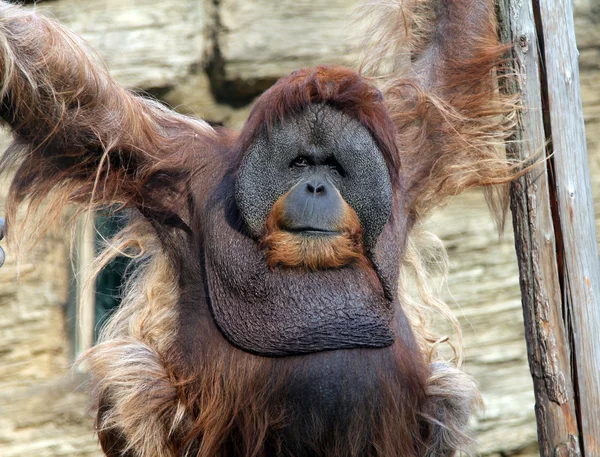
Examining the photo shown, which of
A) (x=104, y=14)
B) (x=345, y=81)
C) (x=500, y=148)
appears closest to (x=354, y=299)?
(x=345, y=81)

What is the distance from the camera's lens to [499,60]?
139 inches

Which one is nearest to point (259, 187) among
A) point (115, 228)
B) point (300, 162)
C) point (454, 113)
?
point (300, 162)

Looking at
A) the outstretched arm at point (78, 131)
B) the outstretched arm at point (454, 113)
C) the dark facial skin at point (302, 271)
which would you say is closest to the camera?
the outstretched arm at point (78, 131)

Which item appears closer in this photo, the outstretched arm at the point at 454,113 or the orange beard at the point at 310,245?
the orange beard at the point at 310,245

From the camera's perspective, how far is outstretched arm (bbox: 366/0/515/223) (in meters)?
3.67

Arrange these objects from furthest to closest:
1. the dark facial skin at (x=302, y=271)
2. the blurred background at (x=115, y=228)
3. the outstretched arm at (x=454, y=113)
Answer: the blurred background at (x=115, y=228), the outstretched arm at (x=454, y=113), the dark facial skin at (x=302, y=271)

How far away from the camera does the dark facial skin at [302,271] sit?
10.4 ft

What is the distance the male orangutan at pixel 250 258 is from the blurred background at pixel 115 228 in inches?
83.0

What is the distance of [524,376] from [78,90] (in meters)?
3.58

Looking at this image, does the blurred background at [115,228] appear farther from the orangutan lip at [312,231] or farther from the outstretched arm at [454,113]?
the orangutan lip at [312,231]

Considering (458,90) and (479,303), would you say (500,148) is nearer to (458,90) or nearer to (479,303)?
(458,90)

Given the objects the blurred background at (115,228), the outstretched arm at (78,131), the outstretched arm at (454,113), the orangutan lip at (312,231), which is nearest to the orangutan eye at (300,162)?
the orangutan lip at (312,231)

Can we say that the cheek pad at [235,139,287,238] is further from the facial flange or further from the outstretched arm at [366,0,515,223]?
the outstretched arm at [366,0,515,223]

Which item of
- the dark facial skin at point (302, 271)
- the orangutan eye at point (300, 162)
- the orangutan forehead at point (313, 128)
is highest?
the orangutan forehead at point (313, 128)
